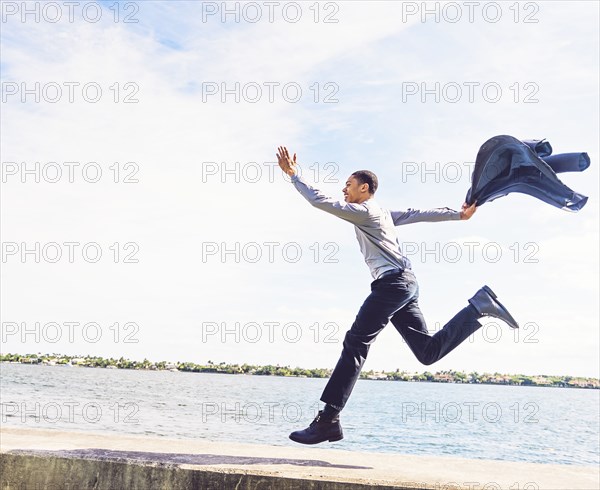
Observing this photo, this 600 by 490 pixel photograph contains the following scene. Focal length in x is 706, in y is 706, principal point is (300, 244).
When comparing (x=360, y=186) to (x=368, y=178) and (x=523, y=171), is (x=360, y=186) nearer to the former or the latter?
(x=368, y=178)

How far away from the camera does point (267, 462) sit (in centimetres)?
523

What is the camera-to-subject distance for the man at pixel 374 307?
5.27 m

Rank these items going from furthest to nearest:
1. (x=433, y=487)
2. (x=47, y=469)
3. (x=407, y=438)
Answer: (x=407, y=438) → (x=47, y=469) → (x=433, y=487)

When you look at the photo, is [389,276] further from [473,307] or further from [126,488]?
[126,488]

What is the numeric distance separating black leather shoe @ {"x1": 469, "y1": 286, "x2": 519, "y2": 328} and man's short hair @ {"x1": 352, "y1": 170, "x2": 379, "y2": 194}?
117 centimetres

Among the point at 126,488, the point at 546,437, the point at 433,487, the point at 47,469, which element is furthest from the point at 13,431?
the point at 546,437

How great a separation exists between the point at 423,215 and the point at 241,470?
2.45 meters

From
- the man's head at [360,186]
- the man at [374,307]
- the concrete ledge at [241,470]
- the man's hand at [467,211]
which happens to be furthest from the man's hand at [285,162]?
the concrete ledge at [241,470]

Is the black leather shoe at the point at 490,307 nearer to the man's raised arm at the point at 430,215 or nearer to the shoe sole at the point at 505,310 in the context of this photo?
the shoe sole at the point at 505,310

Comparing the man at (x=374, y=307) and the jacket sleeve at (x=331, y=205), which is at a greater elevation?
the jacket sleeve at (x=331, y=205)

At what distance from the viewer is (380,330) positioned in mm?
5336

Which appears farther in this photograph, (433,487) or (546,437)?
(546,437)

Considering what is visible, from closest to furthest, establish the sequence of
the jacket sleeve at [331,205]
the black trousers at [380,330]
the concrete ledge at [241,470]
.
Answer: the concrete ledge at [241,470]
the jacket sleeve at [331,205]
the black trousers at [380,330]

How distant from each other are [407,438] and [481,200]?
30631mm
